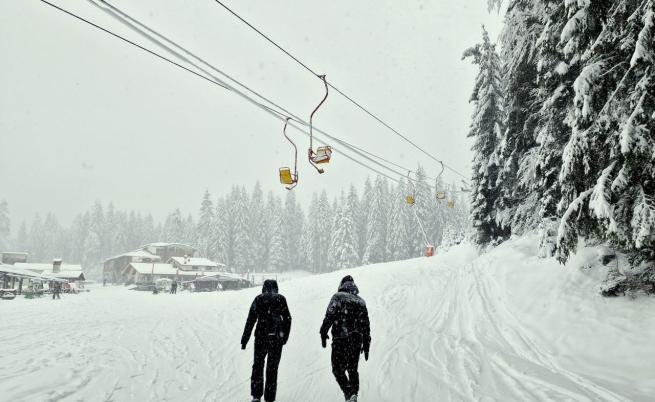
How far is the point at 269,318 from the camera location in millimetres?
6227

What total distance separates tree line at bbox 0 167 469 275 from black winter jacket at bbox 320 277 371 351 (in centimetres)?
4796

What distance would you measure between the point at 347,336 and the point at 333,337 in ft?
0.85

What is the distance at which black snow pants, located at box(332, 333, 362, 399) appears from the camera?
5977mm

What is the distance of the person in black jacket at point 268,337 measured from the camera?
6074mm

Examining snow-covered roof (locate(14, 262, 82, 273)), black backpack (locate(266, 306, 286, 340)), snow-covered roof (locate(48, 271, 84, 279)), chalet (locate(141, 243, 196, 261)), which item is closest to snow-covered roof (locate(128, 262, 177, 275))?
chalet (locate(141, 243, 196, 261))

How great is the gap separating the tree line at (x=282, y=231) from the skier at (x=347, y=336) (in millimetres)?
47992

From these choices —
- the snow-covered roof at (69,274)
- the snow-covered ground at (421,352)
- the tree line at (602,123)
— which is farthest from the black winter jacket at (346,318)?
the snow-covered roof at (69,274)

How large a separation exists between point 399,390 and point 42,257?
423 feet

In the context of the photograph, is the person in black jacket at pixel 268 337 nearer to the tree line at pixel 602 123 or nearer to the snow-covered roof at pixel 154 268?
the tree line at pixel 602 123

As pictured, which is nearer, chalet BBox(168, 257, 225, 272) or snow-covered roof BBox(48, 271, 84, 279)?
snow-covered roof BBox(48, 271, 84, 279)

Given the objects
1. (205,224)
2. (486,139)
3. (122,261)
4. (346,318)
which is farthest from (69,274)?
(346,318)

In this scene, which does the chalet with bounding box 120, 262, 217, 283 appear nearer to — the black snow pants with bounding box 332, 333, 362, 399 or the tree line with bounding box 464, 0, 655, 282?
the tree line with bounding box 464, 0, 655, 282

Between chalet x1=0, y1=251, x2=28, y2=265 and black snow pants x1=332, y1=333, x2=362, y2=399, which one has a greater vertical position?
chalet x1=0, y1=251, x2=28, y2=265

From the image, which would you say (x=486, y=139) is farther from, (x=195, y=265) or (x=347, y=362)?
(x=195, y=265)
